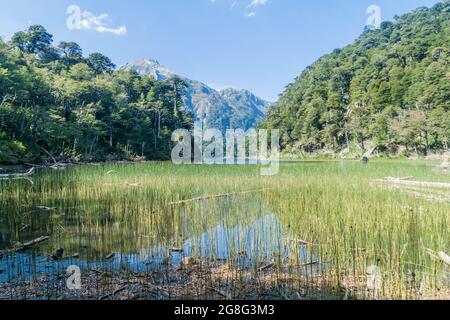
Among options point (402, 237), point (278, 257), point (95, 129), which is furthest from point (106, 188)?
point (95, 129)

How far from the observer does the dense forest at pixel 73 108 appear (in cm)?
2208

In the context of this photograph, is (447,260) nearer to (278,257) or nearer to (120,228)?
(278,257)

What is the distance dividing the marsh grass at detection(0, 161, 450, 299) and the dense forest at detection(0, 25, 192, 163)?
15931mm

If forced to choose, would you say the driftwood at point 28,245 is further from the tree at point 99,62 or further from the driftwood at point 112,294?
the tree at point 99,62

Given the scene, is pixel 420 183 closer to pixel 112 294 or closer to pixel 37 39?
pixel 112 294

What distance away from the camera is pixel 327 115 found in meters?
49.8

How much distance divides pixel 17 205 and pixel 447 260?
893 centimetres

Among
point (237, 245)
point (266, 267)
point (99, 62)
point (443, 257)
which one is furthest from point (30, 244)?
point (99, 62)

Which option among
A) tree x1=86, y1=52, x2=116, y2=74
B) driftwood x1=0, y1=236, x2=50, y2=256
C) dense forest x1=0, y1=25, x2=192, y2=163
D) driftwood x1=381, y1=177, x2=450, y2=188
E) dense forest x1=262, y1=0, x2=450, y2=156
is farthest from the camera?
tree x1=86, y1=52, x2=116, y2=74

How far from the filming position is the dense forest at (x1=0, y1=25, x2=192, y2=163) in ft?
72.4

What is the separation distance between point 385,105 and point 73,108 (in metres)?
39.7

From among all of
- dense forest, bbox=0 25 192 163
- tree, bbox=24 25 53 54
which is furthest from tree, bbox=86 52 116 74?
tree, bbox=24 25 53 54

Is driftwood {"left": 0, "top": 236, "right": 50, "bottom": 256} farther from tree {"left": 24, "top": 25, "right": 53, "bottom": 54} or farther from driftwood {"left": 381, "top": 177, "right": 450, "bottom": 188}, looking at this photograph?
tree {"left": 24, "top": 25, "right": 53, "bottom": 54}

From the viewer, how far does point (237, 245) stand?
16.6ft
